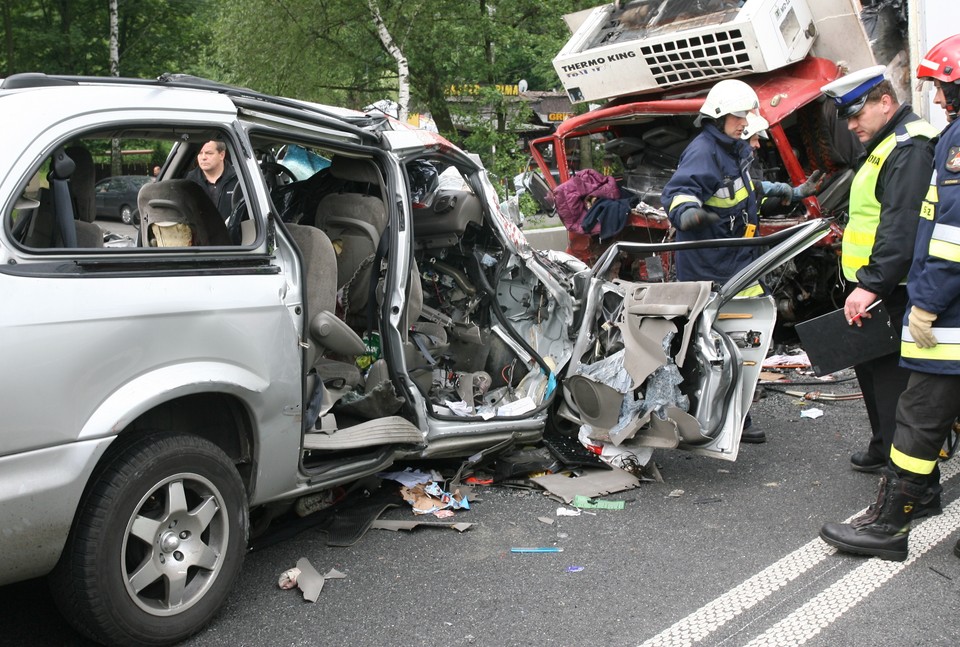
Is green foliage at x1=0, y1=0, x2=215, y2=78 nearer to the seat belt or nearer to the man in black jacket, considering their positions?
the man in black jacket

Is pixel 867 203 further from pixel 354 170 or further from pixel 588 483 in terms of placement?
pixel 354 170

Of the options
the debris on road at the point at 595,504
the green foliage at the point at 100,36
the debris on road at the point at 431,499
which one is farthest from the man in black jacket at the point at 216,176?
the green foliage at the point at 100,36

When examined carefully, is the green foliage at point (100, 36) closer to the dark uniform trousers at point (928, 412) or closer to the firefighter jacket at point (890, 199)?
the firefighter jacket at point (890, 199)

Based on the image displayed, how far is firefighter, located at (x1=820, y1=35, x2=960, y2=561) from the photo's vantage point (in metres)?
3.50

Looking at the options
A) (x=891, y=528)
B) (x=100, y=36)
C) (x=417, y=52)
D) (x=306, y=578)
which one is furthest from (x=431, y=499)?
(x=100, y=36)

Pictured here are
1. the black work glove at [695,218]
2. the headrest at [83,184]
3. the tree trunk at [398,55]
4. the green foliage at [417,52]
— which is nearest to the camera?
the headrest at [83,184]

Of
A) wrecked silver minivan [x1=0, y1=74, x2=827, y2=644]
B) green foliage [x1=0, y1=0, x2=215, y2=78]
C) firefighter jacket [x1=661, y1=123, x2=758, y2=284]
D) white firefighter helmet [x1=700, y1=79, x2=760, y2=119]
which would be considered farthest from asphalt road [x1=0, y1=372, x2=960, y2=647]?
green foliage [x1=0, y1=0, x2=215, y2=78]

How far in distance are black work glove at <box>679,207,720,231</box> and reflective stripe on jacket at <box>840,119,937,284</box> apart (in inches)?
37.1

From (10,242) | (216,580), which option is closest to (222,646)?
(216,580)

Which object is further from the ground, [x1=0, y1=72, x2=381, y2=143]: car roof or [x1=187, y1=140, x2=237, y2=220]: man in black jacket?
[x1=0, y1=72, x2=381, y2=143]: car roof

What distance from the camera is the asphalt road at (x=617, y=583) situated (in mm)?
3148

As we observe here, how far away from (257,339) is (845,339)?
264 centimetres

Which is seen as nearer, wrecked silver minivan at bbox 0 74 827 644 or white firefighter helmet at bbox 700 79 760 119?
wrecked silver minivan at bbox 0 74 827 644

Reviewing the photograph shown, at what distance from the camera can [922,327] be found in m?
3.59
